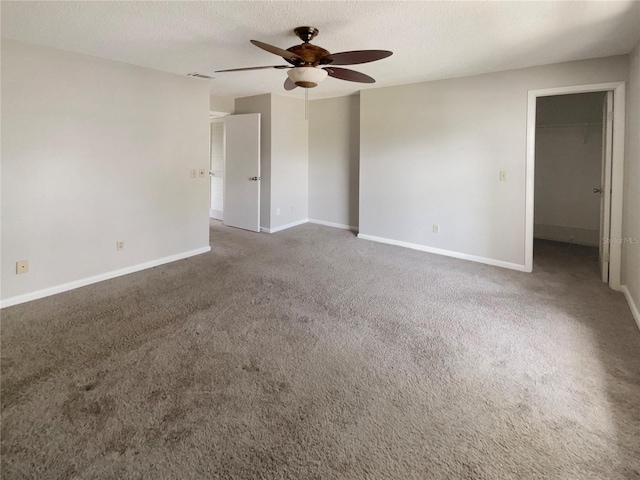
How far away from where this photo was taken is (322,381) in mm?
1978

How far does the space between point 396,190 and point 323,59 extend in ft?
8.82

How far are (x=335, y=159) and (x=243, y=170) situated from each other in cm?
169

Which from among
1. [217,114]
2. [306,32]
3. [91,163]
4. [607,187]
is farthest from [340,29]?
[217,114]

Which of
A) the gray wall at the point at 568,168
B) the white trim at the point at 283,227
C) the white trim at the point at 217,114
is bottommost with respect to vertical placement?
the white trim at the point at 283,227

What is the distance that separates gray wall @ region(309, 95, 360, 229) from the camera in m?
5.84

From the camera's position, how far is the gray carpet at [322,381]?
1454 millimetres

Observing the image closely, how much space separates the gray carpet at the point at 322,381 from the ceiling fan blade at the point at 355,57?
204 centimetres

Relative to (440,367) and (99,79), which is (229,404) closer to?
(440,367)

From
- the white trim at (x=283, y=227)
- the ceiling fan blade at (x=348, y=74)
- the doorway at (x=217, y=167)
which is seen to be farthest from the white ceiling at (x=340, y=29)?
the doorway at (x=217, y=167)

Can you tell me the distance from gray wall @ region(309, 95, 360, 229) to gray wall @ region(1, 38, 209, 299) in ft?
7.60

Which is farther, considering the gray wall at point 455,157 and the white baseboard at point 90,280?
the gray wall at point 455,157

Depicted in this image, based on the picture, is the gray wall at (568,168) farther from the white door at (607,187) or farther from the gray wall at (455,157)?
the gray wall at (455,157)

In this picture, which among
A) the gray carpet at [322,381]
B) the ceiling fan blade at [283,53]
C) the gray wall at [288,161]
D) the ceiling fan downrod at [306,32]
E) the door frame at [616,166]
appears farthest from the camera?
the gray wall at [288,161]

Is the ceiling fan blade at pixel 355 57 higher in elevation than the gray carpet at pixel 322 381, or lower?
higher
